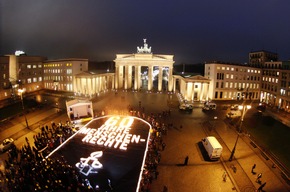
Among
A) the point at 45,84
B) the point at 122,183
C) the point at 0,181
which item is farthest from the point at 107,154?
the point at 45,84

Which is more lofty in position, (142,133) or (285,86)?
(285,86)

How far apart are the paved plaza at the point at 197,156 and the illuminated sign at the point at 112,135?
5.39m

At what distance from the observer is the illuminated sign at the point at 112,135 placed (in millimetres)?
29334

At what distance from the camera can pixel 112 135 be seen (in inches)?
1262

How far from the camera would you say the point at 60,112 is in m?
44.1

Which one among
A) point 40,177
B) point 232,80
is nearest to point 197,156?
point 40,177

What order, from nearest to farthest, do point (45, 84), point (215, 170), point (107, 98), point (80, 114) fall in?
point (215, 170), point (80, 114), point (107, 98), point (45, 84)

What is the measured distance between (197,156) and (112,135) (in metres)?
13.0

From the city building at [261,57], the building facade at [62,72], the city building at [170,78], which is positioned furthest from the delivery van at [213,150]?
the city building at [261,57]

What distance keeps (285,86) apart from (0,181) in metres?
60.5

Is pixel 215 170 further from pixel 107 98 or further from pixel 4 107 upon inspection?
pixel 4 107

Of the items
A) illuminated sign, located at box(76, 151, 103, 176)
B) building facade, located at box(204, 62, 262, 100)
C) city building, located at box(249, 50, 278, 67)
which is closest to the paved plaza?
illuminated sign, located at box(76, 151, 103, 176)

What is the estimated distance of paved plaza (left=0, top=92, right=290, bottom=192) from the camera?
2106cm

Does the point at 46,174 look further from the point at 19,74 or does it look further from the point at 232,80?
the point at 232,80
